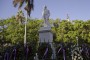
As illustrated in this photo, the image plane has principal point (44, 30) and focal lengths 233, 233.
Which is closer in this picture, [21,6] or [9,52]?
[9,52]

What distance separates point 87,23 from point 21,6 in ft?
50.5

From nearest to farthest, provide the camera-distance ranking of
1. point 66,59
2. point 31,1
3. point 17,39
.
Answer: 1. point 66,59
2. point 31,1
3. point 17,39

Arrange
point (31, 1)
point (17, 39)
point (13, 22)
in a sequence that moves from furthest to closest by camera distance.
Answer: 1. point (13, 22)
2. point (17, 39)
3. point (31, 1)

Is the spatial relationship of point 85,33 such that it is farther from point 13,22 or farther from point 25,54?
point 25,54

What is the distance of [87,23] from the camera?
129ft

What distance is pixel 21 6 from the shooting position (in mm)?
27750

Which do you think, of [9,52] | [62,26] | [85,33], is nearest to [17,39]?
[62,26]

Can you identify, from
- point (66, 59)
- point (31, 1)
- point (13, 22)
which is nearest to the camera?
point (66, 59)

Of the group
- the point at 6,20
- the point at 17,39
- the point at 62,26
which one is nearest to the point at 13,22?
the point at 6,20

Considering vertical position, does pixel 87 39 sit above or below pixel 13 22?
below

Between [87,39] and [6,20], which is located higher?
[6,20]

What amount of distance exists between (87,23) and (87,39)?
3229 millimetres

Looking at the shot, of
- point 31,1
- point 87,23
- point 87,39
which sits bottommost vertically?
point 87,39

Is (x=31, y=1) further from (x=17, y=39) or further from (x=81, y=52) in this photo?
(x=81, y=52)
